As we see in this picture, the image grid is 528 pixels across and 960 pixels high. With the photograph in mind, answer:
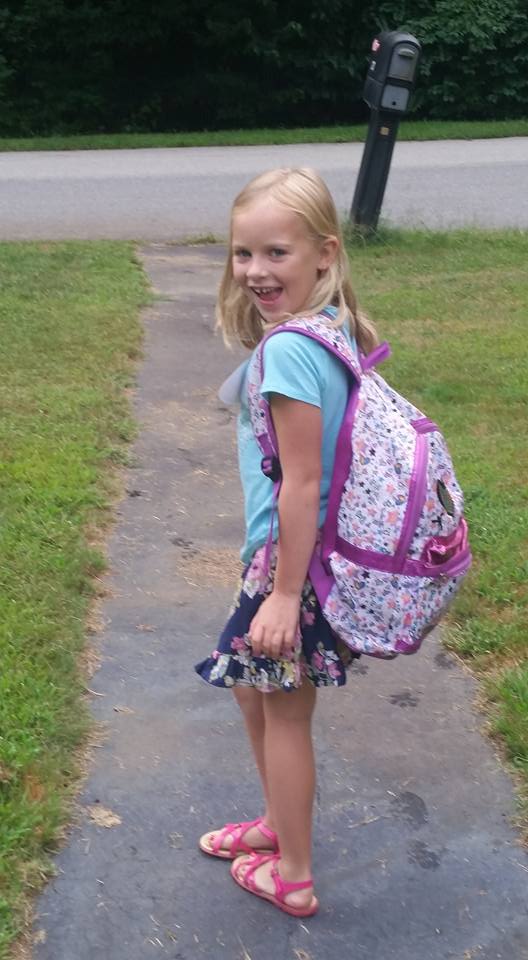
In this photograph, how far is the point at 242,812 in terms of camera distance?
284cm

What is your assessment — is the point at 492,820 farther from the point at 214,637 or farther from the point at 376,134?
the point at 376,134

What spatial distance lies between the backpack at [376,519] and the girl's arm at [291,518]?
60 mm

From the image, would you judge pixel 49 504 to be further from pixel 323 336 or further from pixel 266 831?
pixel 323 336

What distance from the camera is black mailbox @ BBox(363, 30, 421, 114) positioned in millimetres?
8391

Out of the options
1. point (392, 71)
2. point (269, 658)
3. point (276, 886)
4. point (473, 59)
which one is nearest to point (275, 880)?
point (276, 886)

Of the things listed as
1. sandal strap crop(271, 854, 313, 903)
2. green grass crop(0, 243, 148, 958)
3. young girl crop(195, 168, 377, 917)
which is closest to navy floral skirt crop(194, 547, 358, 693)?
young girl crop(195, 168, 377, 917)

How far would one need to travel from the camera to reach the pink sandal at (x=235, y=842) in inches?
105

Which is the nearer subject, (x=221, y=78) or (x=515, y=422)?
(x=515, y=422)

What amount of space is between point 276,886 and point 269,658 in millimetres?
557

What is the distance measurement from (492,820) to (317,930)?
540mm

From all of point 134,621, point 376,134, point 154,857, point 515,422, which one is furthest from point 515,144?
point 154,857

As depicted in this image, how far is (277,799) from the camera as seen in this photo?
8.10ft

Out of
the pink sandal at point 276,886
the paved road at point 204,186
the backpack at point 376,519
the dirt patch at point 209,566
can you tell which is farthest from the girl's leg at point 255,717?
the paved road at point 204,186

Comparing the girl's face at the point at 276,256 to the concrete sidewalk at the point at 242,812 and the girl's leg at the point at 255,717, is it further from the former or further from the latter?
the concrete sidewalk at the point at 242,812
